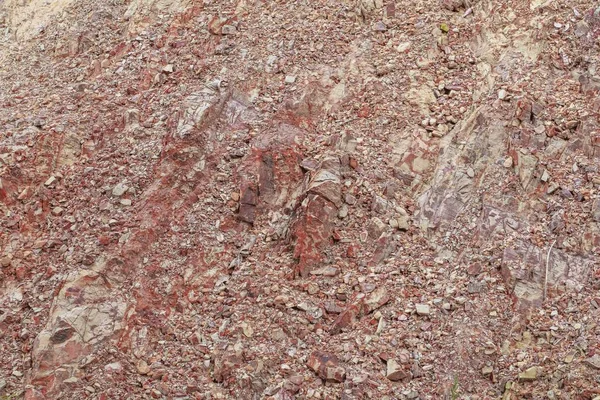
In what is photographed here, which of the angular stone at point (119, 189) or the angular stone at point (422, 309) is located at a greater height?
the angular stone at point (119, 189)

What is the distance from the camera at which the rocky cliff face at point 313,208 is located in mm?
9938

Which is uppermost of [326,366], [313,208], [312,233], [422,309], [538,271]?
[313,208]

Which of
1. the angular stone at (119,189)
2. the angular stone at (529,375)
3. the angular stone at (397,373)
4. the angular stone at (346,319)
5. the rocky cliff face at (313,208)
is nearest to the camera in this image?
the angular stone at (529,375)

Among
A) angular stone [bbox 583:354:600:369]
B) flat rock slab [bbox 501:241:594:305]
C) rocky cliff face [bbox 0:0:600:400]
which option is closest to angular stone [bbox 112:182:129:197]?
rocky cliff face [bbox 0:0:600:400]

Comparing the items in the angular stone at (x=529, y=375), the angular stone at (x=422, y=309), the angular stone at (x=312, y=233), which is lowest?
the angular stone at (x=529, y=375)

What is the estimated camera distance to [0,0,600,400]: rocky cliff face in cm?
994

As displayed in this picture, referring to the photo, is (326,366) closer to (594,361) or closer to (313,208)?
(313,208)

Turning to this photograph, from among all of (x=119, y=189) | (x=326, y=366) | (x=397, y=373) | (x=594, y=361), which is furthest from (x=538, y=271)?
(x=119, y=189)

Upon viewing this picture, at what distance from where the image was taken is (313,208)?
1109 centimetres

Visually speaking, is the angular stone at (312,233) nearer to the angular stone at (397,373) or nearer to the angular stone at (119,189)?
the angular stone at (397,373)

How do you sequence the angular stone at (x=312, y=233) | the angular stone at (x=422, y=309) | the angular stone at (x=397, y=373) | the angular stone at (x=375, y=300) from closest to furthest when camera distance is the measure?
1. the angular stone at (x=397, y=373)
2. the angular stone at (x=422, y=309)
3. the angular stone at (x=375, y=300)
4. the angular stone at (x=312, y=233)

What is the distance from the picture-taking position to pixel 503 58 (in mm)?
12461

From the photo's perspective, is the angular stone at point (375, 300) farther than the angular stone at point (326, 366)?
Yes

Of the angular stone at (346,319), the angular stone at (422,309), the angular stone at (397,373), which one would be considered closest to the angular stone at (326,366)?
the angular stone at (346,319)
